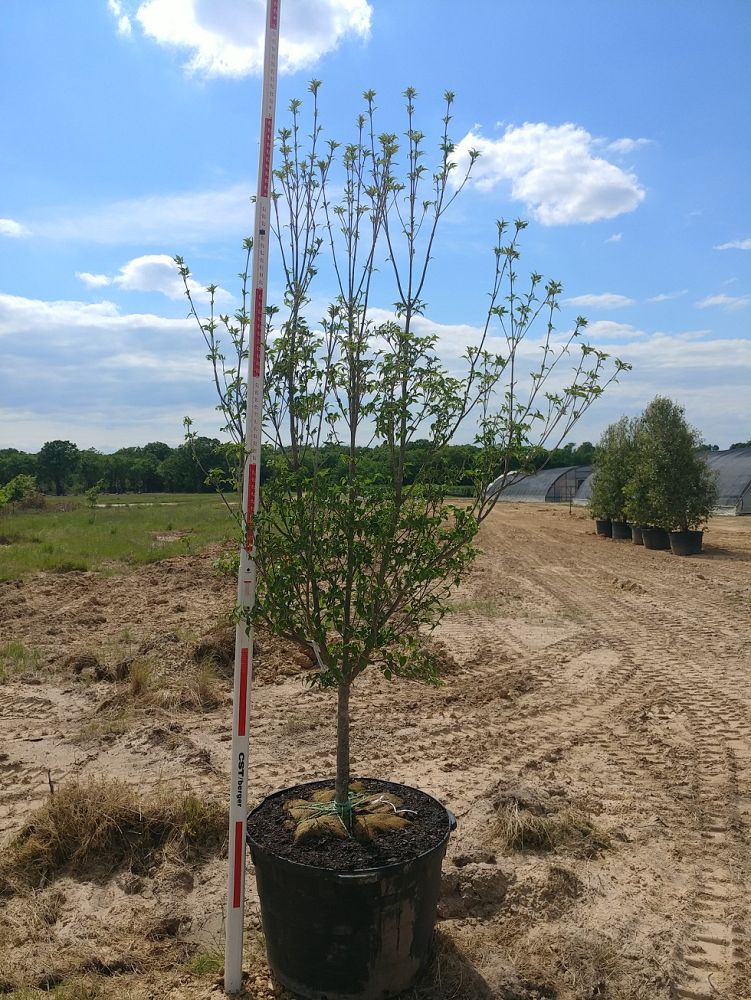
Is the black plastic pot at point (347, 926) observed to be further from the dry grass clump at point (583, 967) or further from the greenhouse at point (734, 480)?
the greenhouse at point (734, 480)

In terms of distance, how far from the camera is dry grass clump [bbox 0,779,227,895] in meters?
4.46

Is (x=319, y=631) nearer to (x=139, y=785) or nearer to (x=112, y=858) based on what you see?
(x=112, y=858)

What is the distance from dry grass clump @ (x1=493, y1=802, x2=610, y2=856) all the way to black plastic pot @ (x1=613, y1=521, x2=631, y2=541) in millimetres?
24024

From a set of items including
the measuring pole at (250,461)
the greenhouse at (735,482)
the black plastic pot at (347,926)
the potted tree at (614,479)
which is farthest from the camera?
the greenhouse at (735,482)

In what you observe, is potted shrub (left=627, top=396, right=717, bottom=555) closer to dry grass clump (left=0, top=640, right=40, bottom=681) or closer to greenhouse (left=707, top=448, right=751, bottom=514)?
greenhouse (left=707, top=448, right=751, bottom=514)

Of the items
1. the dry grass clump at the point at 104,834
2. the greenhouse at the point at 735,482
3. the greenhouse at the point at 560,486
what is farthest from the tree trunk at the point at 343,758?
the greenhouse at the point at 560,486

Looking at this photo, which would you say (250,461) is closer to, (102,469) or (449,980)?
(449,980)

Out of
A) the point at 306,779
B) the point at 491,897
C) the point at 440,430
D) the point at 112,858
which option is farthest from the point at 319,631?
the point at 306,779

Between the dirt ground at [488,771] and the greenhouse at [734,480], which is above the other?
the greenhouse at [734,480]

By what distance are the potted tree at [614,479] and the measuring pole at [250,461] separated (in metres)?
25.1

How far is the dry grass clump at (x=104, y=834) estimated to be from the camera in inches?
176

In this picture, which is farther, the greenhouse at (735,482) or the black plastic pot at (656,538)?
the greenhouse at (735,482)

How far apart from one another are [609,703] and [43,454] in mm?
100981

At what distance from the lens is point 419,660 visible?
369 centimetres
